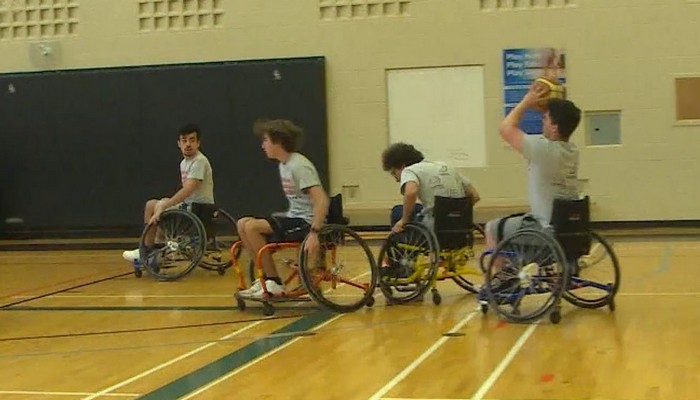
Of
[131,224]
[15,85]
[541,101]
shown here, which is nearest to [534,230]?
[541,101]

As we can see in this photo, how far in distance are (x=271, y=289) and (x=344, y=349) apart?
1.00 metres

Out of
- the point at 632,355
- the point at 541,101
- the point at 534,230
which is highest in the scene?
the point at 541,101

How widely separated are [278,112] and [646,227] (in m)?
3.51

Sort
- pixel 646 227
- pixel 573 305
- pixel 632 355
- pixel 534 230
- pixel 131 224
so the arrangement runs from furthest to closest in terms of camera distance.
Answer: pixel 131 224
pixel 646 227
pixel 573 305
pixel 534 230
pixel 632 355

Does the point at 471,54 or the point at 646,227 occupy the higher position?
the point at 471,54

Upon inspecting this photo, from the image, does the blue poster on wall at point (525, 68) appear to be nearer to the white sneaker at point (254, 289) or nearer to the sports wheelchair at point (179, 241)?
the sports wheelchair at point (179, 241)

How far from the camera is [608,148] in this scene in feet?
30.5

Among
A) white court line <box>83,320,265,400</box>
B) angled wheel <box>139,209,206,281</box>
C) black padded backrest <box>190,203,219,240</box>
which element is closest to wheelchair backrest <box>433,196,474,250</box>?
white court line <box>83,320,265,400</box>

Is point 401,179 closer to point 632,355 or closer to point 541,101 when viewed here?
point 541,101

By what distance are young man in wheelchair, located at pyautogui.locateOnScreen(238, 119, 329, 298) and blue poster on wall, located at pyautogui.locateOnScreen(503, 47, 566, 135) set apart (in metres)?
4.53

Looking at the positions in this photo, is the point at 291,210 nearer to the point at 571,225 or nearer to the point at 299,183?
the point at 299,183

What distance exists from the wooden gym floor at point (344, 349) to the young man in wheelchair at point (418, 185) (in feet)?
1.43

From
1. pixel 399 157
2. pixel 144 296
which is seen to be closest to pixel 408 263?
pixel 399 157

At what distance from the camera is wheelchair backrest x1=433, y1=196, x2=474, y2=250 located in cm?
512
